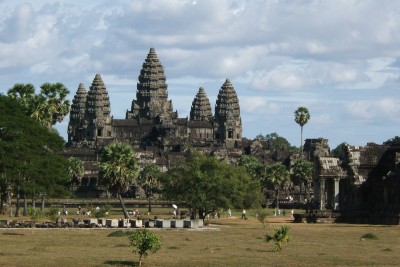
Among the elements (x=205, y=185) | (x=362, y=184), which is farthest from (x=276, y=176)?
(x=205, y=185)

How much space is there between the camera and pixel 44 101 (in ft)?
394

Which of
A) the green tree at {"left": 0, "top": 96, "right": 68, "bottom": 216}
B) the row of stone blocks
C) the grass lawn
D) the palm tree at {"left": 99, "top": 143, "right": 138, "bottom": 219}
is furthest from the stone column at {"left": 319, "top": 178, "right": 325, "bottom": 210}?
the grass lawn

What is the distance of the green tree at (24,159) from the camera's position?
103m

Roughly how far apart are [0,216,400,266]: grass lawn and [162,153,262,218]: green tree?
562 inches

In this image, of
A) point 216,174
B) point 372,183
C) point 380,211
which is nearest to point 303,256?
point 216,174

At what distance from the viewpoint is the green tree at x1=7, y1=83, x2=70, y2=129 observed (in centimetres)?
11838

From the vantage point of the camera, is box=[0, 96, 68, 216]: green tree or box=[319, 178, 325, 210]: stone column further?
box=[319, 178, 325, 210]: stone column

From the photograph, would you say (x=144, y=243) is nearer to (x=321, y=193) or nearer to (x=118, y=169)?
(x=118, y=169)

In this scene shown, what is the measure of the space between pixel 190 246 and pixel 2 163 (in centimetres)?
3591

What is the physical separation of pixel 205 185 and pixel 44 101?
24041mm

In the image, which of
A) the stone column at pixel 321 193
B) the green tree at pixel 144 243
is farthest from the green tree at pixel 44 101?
the green tree at pixel 144 243

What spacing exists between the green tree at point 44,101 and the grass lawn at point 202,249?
113ft

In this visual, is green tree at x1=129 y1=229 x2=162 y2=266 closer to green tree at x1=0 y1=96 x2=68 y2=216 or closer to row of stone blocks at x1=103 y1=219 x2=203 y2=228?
row of stone blocks at x1=103 y1=219 x2=203 y2=228

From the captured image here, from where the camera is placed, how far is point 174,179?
4296 inches
